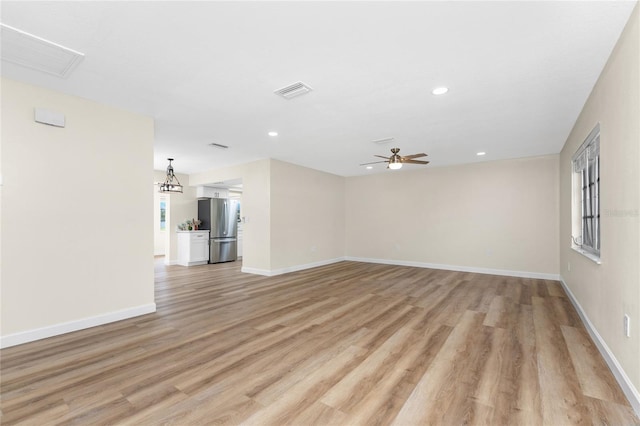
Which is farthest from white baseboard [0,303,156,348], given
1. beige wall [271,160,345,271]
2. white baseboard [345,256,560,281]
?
white baseboard [345,256,560,281]

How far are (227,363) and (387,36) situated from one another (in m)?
2.94

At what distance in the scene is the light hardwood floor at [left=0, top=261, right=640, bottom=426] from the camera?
176 centimetres

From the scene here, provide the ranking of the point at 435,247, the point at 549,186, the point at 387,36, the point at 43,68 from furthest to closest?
the point at 435,247 → the point at 549,186 → the point at 43,68 → the point at 387,36

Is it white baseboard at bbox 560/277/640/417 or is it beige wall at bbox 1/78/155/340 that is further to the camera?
beige wall at bbox 1/78/155/340

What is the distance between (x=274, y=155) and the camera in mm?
6000

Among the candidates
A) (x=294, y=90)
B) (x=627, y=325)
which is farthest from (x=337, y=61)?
(x=627, y=325)

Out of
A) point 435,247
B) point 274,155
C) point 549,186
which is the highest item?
point 274,155

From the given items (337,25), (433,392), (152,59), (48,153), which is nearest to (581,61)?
(337,25)

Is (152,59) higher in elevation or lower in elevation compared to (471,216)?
higher

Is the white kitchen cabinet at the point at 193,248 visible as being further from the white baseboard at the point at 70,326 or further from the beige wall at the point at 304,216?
the white baseboard at the point at 70,326

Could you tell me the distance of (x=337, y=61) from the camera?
8.02 feet

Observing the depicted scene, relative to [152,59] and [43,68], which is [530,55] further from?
[43,68]

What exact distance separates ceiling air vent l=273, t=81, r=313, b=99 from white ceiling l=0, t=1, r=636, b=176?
0.08 metres

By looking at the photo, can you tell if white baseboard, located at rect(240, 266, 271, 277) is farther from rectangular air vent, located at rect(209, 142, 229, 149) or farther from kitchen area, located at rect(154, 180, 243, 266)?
rectangular air vent, located at rect(209, 142, 229, 149)
